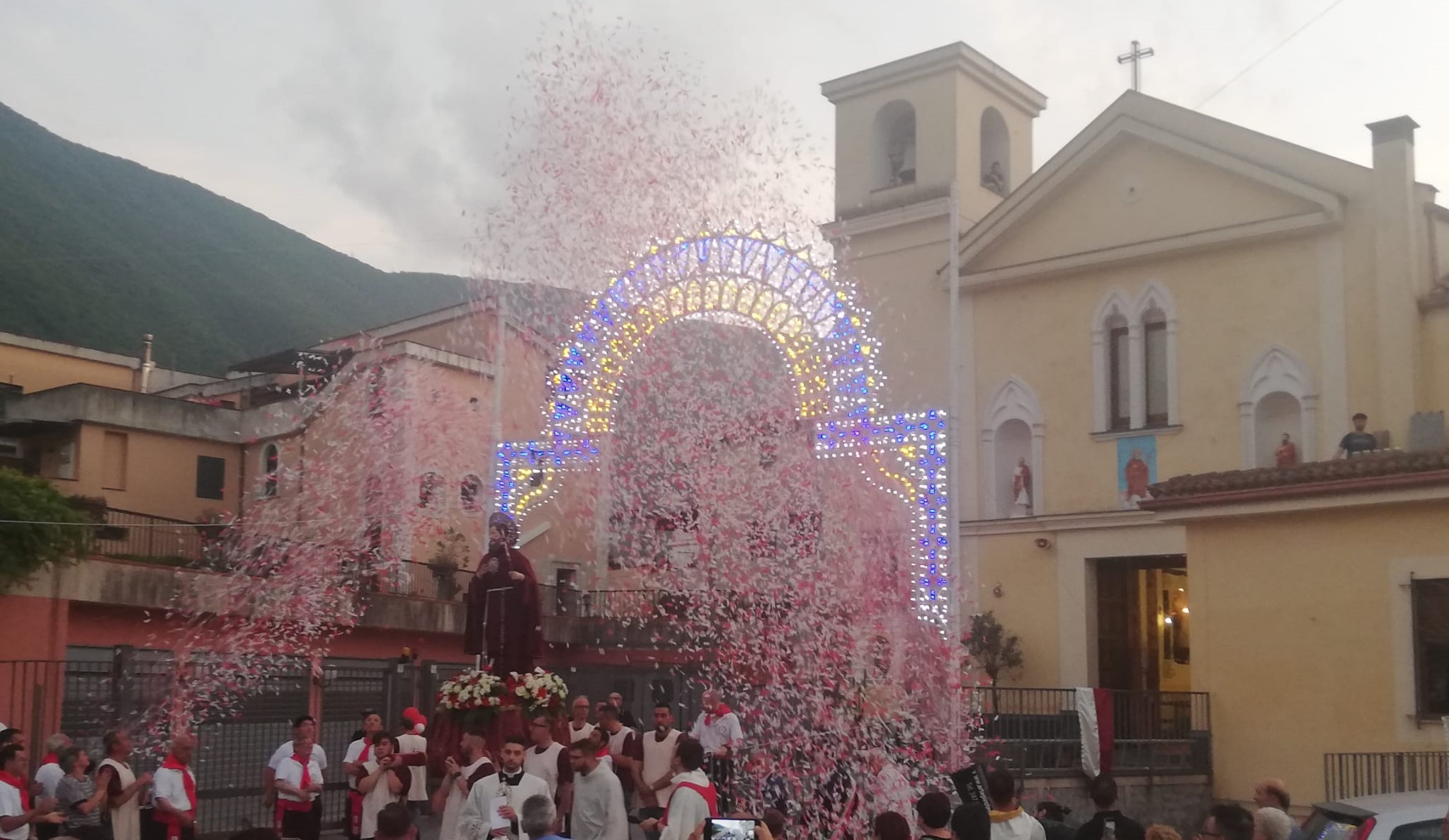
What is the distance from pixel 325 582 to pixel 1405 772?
16.5m

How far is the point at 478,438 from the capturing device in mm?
26516

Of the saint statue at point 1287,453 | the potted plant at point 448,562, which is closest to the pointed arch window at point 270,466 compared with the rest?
the potted plant at point 448,562

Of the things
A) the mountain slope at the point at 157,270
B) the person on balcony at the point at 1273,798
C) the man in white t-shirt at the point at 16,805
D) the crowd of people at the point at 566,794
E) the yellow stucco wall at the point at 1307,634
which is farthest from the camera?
the mountain slope at the point at 157,270

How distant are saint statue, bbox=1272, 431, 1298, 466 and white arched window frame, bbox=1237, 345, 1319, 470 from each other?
152 mm

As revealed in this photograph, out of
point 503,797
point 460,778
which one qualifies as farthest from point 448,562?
point 503,797

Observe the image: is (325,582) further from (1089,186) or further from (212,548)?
(1089,186)

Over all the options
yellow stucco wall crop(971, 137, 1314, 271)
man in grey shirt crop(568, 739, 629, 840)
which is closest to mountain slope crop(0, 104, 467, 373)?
yellow stucco wall crop(971, 137, 1314, 271)

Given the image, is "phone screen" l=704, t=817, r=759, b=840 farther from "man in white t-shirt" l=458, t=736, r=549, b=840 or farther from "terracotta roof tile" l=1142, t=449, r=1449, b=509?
"terracotta roof tile" l=1142, t=449, r=1449, b=509

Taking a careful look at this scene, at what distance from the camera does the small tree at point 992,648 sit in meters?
23.9

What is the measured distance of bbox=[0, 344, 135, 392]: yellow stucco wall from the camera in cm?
4112

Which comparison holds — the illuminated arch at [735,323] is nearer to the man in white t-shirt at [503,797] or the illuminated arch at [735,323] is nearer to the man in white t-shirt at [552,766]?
the man in white t-shirt at [552,766]

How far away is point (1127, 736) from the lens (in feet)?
62.5

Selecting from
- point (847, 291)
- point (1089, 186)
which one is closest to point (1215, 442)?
point (1089, 186)

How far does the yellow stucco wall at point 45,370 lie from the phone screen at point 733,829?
36.4 metres
